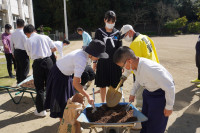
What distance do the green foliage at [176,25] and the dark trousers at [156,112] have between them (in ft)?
109

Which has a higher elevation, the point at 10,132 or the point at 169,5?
the point at 169,5

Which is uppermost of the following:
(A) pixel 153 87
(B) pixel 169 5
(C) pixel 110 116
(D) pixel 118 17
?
(B) pixel 169 5

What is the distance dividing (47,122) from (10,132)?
693mm

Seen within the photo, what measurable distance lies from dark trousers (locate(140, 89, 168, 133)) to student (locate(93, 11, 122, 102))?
1.39m

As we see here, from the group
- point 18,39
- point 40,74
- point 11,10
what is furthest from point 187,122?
point 11,10

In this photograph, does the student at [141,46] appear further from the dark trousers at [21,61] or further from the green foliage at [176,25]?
the green foliage at [176,25]

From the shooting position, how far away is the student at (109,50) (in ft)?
11.4

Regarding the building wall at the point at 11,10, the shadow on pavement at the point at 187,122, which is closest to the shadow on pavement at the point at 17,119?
the shadow on pavement at the point at 187,122

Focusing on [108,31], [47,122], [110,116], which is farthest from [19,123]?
[108,31]

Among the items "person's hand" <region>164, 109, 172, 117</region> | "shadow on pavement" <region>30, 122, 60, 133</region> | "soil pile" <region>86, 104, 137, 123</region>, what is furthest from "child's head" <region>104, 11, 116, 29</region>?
"shadow on pavement" <region>30, 122, 60, 133</region>

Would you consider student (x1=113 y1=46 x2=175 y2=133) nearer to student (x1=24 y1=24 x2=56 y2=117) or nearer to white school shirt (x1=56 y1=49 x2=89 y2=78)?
white school shirt (x1=56 y1=49 x2=89 y2=78)

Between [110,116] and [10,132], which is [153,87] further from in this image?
[10,132]

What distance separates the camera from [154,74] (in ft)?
6.36

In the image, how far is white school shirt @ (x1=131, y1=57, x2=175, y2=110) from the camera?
1.91 m
